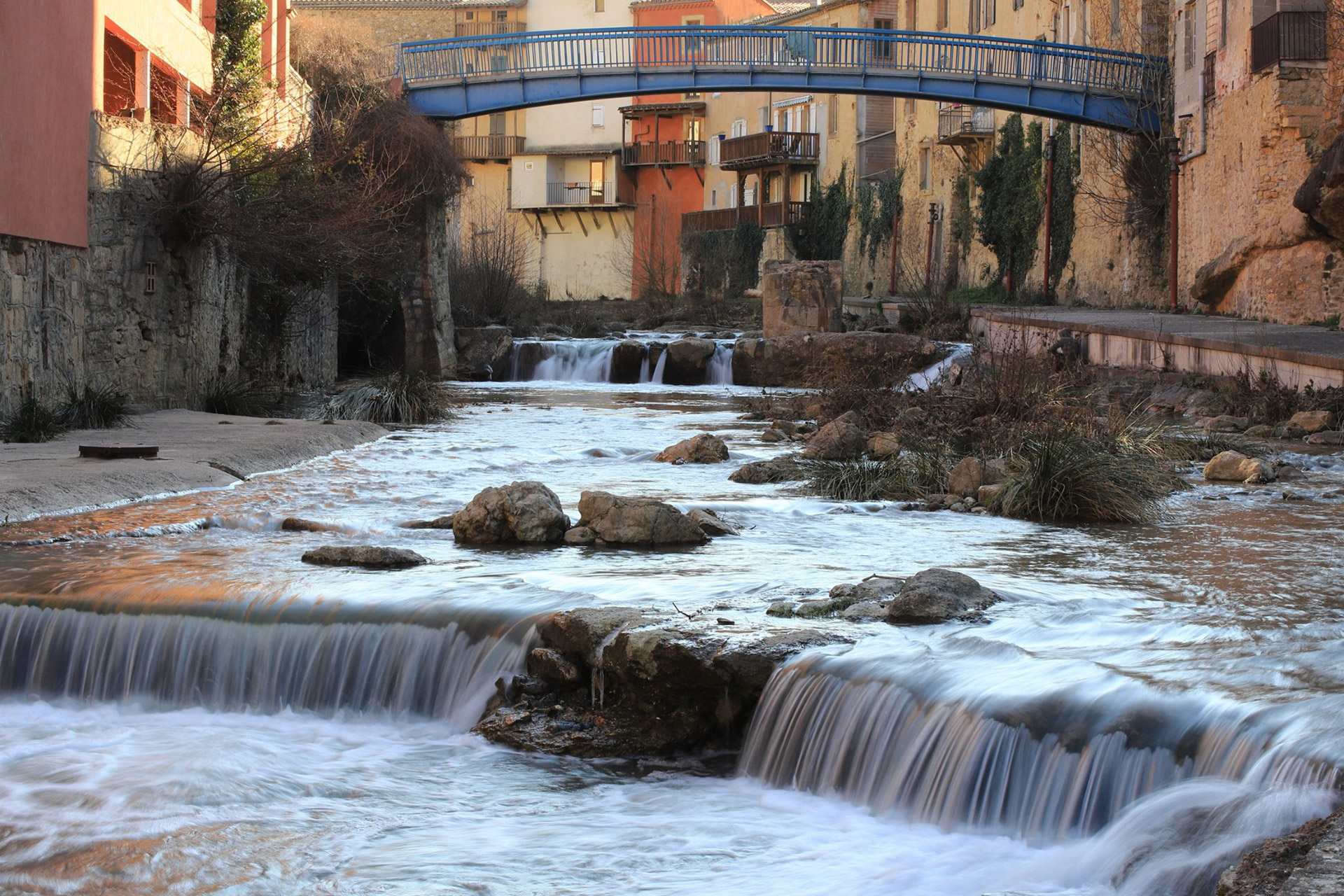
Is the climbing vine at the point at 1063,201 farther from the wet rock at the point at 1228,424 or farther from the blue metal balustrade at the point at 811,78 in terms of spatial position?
the wet rock at the point at 1228,424

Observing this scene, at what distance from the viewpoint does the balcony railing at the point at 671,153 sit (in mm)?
52531

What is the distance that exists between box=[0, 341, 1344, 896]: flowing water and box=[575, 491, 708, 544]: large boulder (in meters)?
0.27

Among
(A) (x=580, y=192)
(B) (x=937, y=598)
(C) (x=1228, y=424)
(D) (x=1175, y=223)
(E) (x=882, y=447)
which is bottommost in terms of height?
(B) (x=937, y=598)

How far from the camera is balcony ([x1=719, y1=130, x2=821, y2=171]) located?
46.4 meters

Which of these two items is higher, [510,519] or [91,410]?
[91,410]

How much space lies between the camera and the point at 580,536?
8.15 meters

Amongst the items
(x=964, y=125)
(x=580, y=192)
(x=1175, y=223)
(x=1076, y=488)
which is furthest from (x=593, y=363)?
(x=580, y=192)

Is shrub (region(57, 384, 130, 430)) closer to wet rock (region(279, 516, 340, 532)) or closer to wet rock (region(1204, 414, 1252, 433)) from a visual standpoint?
wet rock (region(279, 516, 340, 532))

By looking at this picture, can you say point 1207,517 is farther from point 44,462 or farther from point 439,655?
point 44,462

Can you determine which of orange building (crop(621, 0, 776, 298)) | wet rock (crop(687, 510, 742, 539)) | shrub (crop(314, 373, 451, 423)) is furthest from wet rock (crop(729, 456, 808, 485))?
orange building (crop(621, 0, 776, 298))

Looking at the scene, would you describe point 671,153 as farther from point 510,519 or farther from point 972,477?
point 510,519

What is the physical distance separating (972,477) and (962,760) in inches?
202

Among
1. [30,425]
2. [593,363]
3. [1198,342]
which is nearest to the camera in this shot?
[30,425]

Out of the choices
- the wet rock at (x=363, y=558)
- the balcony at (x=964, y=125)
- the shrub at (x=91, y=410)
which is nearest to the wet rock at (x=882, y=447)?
the wet rock at (x=363, y=558)
